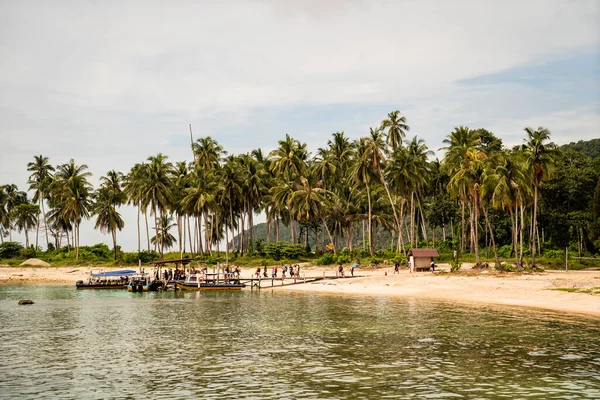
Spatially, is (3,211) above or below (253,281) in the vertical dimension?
above

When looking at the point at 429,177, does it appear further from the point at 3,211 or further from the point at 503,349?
the point at 3,211

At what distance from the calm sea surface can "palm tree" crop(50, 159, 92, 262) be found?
58.2 metres

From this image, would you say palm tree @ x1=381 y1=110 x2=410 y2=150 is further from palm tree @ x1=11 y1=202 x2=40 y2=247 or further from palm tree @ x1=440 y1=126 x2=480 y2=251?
palm tree @ x1=11 y1=202 x2=40 y2=247

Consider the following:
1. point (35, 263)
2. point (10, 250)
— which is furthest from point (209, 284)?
point (10, 250)

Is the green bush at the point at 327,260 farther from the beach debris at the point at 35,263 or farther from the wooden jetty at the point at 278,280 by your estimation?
the beach debris at the point at 35,263

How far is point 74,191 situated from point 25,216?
115ft

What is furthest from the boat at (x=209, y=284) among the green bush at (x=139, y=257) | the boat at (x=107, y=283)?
the green bush at (x=139, y=257)

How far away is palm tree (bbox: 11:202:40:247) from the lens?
402 feet

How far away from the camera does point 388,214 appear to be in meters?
109

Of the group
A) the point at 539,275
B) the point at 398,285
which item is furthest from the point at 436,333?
the point at 539,275

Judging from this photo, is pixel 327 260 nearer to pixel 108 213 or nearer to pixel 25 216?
pixel 108 213

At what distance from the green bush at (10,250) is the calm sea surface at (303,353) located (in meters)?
76.6

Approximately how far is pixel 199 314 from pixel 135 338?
38.2 feet

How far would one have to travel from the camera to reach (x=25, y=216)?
125750 mm
